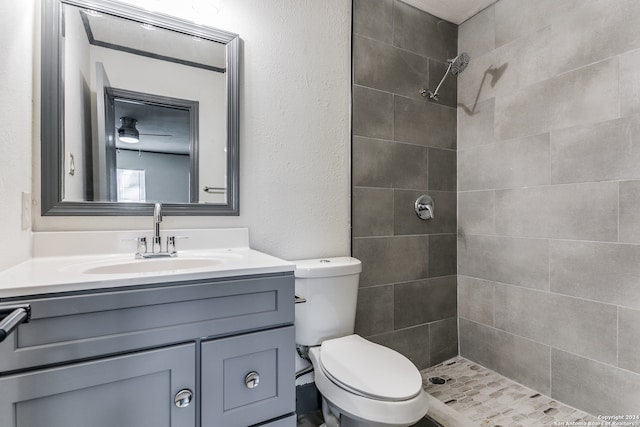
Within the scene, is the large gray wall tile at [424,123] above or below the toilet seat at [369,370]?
above

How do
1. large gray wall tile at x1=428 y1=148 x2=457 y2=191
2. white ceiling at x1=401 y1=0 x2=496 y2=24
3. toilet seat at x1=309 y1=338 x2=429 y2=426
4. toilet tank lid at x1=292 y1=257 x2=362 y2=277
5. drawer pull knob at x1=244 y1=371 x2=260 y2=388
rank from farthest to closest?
large gray wall tile at x1=428 y1=148 x2=457 y2=191, white ceiling at x1=401 y1=0 x2=496 y2=24, toilet tank lid at x1=292 y1=257 x2=362 y2=277, toilet seat at x1=309 y1=338 x2=429 y2=426, drawer pull knob at x1=244 y1=371 x2=260 y2=388

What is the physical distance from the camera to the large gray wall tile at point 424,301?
6.55 ft

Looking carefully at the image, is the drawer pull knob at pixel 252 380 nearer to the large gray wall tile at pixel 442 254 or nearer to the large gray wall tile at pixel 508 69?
the large gray wall tile at pixel 442 254

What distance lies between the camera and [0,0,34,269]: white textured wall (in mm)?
975

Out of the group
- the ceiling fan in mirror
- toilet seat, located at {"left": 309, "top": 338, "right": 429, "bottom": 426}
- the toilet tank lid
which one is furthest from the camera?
the toilet tank lid

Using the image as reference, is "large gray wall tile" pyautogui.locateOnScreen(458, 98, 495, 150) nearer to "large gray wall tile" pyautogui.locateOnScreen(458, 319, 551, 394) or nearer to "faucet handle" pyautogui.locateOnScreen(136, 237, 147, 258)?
"large gray wall tile" pyautogui.locateOnScreen(458, 319, 551, 394)

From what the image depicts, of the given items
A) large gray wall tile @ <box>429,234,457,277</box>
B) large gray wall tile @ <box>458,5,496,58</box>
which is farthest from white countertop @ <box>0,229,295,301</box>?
large gray wall tile @ <box>458,5,496,58</box>

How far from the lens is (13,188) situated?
104 centimetres

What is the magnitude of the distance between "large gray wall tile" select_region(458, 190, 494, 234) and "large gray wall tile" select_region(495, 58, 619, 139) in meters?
0.40

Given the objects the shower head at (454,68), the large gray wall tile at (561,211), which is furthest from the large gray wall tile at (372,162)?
the large gray wall tile at (561,211)

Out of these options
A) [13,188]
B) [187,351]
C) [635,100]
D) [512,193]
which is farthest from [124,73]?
[635,100]

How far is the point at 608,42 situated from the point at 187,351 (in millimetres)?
2249

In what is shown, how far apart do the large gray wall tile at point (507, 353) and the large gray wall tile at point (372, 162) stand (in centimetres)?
117

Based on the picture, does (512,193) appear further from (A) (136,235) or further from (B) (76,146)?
(B) (76,146)
